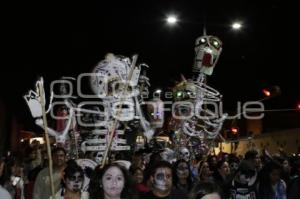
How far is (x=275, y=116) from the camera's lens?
106 feet

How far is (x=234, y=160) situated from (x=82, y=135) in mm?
3390

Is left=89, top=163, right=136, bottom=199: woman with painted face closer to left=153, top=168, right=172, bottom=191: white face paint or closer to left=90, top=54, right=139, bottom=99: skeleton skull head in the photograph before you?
left=153, top=168, right=172, bottom=191: white face paint

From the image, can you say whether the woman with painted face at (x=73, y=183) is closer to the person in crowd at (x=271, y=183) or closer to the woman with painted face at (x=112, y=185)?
the woman with painted face at (x=112, y=185)

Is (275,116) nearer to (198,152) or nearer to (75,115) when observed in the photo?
(198,152)

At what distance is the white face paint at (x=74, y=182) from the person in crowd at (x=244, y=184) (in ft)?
9.07

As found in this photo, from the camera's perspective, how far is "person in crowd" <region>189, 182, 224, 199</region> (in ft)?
11.6

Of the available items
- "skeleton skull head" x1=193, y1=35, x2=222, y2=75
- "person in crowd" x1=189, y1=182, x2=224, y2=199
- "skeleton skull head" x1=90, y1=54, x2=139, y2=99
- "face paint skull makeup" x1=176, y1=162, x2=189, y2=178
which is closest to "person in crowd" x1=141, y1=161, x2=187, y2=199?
"face paint skull makeup" x1=176, y1=162, x2=189, y2=178

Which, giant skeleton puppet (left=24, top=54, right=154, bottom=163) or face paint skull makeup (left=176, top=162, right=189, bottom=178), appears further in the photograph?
giant skeleton puppet (left=24, top=54, right=154, bottom=163)

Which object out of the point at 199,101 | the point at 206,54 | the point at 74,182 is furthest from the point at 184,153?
the point at 74,182

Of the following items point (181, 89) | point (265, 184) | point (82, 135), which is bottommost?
point (265, 184)

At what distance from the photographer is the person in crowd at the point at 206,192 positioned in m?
3.52

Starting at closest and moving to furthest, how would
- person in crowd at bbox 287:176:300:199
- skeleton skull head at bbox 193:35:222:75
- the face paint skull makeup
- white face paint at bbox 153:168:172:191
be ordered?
white face paint at bbox 153:168:172:191 → person in crowd at bbox 287:176:300:199 → the face paint skull makeup → skeleton skull head at bbox 193:35:222:75

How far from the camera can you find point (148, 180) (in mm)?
6273

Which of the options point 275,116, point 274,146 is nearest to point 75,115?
point 274,146
